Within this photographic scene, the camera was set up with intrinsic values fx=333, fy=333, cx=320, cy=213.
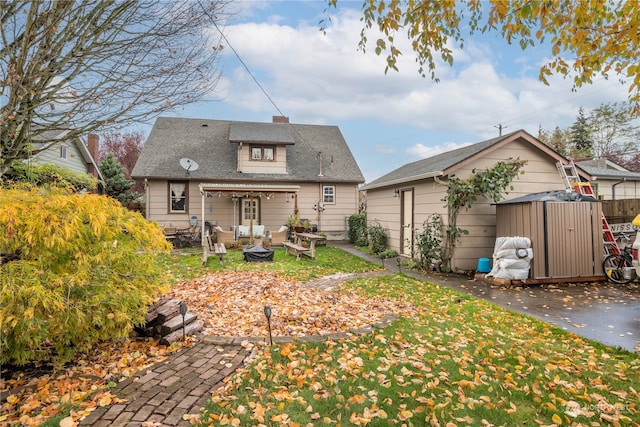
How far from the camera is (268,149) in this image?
54.3ft

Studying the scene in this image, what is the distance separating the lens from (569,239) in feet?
24.7

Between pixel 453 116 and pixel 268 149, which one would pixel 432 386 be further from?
pixel 453 116

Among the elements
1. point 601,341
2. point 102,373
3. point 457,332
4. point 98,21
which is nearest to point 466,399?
point 457,332

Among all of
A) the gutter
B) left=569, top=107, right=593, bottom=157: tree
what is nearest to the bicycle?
the gutter

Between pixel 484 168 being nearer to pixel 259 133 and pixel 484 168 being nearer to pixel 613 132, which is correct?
pixel 259 133

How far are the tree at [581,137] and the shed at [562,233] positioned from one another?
27.9m

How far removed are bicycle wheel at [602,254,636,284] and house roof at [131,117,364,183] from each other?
34.9ft

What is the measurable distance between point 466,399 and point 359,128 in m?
16.9

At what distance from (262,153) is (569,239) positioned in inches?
505

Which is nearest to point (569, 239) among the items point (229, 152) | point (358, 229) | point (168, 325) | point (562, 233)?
point (562, 233)

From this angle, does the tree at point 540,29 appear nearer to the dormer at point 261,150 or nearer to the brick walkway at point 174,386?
the brick walkway at point 174,386

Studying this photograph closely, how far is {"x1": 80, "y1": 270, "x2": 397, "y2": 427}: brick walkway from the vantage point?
2.49m

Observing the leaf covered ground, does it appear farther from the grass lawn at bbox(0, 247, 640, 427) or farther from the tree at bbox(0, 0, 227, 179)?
the tree at bbox(0, 0, 227, 179)

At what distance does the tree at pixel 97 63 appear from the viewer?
3.35 meters
